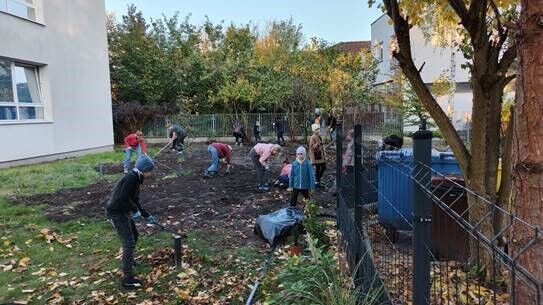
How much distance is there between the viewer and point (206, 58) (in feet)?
93.5

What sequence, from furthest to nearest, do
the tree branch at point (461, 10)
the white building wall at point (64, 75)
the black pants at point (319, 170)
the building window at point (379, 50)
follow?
the building window at point (379, 50) → the white building wall at point (64, 75) → the black pants at point (319, 170) → the tree branch at point (461, 10)

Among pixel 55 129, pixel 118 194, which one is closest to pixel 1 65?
pixel 55 129

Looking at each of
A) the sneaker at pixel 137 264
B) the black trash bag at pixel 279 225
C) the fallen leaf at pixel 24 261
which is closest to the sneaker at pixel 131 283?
the sneaker at pixel 137 264

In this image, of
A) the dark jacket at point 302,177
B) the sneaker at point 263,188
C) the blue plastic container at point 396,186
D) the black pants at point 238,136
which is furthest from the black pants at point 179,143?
the blue plastic container at point 396,186

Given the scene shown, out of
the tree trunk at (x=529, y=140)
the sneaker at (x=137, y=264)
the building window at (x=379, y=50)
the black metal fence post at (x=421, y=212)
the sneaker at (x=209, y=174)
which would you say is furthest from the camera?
the building window at (x=379, y=50)

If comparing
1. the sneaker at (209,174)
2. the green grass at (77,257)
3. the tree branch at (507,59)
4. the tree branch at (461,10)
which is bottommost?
the green grass at (77,257)

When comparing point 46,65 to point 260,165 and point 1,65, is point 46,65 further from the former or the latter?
point 260,165

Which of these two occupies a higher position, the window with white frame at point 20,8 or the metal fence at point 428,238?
the window with white frame at point 20,8

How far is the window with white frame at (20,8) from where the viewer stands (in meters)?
13.8

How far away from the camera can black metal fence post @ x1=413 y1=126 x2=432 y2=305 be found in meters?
2.13

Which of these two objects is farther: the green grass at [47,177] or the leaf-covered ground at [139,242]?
the green grass at [47,177]

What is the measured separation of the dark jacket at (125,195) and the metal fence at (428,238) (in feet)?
8.24

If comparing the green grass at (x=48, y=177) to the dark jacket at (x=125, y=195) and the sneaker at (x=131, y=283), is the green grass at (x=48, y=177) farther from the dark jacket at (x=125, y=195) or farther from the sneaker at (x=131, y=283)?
the sneaker at (x=131, y=283)

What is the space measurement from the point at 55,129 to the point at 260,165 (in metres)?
9.57
